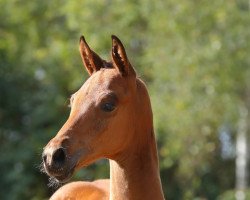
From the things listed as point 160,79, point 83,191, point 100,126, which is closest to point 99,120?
point 100,126

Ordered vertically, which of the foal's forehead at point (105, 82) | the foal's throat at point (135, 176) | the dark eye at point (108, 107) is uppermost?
the foal's forehead at point (105, 82)

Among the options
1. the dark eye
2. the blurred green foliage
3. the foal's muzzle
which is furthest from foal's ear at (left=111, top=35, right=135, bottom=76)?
the blurred green foliage

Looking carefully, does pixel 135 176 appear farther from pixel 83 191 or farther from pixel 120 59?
pixel 83 191

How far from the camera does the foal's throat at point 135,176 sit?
541 centimetres

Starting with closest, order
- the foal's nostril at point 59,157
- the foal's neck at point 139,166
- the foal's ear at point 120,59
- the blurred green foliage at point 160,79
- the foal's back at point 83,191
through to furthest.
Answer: the foal's nostril at point 59,157, the foal's ear at point 120,59, the foal's neck at point 139,166, the foal's back at point 83,191, the blurred green foliage at point 160,79

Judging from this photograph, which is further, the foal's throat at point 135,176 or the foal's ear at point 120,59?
the foal's throat at point 135,176

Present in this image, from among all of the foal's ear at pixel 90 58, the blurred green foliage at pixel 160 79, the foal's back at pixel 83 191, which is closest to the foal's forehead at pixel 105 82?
the foal's ear at pixel 90 58

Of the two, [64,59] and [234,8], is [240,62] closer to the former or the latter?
[234,8]

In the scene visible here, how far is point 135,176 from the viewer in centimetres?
543

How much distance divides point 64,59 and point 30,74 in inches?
83.2

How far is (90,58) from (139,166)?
720mm

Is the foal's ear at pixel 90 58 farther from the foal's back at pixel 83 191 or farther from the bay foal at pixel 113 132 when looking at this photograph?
the foal's back at pixel 83 191

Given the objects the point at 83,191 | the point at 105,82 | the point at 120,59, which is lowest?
the point at 83,191

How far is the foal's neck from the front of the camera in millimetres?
5382
